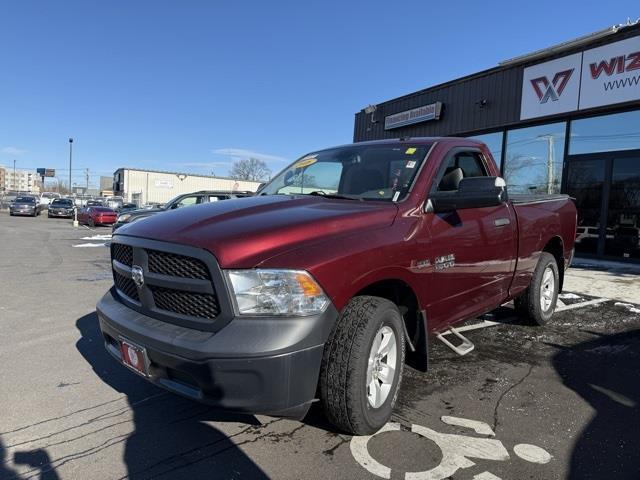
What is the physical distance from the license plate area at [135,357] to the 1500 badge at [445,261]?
77.9 inches

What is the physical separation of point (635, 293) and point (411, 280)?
6169 millimetres

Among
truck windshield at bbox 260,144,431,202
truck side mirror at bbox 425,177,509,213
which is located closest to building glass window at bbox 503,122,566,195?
truck windshield at bbox 260,144,431,202

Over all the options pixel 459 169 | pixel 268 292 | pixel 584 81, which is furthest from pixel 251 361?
pixel 584 81

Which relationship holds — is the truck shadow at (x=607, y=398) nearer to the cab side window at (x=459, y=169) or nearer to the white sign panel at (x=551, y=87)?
the cab side window at (x=459, y=169)

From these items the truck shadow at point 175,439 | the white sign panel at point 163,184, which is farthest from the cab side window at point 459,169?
the white sign panel at point 163,184

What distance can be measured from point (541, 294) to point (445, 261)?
8.31 feet

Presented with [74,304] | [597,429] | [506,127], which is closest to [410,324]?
[597,429]

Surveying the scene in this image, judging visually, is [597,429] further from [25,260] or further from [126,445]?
[25,260]

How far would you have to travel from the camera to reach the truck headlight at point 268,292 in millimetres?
2436

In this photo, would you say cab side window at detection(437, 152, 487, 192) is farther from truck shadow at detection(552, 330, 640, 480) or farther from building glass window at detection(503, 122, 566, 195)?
building glass window at detection(503, 122, 566, 195)

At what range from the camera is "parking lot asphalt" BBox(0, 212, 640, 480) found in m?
2.61

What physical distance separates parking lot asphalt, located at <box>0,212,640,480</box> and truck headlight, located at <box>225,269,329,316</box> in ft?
2.90

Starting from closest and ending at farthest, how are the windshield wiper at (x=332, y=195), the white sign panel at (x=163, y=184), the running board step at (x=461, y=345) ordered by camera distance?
the windshield wiper at (x=332, y=195) < the running board step at (x=461, y=345) < the white sign panel at (x=163, y=184)

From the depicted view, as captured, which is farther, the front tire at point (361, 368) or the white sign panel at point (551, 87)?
the white sign panel at point (551, 87)
